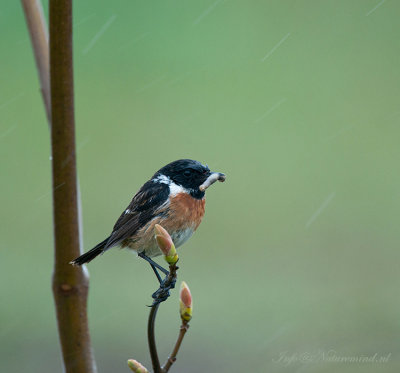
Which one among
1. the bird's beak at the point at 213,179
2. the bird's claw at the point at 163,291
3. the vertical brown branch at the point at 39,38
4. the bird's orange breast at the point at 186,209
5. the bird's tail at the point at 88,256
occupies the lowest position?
the bird's claw at the point at 163,291

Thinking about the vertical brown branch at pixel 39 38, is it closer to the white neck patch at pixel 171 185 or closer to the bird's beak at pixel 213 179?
the white neck patch at pixel 171 185

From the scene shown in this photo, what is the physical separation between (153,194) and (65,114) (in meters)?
0.18

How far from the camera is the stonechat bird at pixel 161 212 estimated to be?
825 mm

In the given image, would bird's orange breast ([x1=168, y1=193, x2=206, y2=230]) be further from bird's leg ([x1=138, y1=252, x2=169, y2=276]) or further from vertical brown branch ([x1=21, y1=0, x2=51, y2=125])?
vertical brown branch ([x1=21, y1=0, x2=51, y2=125])

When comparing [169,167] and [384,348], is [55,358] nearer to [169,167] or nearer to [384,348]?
[384,348]

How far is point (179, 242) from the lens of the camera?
3.03 feet

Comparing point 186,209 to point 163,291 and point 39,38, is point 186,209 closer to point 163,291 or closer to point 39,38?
point 163,291

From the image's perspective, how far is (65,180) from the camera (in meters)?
0.85

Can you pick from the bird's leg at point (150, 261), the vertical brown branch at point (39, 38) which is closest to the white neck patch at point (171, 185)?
the bird's leg at point (150, 261)

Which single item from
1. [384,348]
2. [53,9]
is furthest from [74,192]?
[384,348]

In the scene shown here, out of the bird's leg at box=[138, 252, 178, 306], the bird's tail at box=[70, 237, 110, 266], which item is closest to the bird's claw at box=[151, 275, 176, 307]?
the bird's leg at box=[138, 252, 178, 306]

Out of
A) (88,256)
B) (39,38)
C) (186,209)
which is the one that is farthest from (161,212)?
(39,38)

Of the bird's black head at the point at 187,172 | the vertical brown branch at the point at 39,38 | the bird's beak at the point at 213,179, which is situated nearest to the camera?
the bird's beak at the point at 213,179

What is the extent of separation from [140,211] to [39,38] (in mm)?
428
